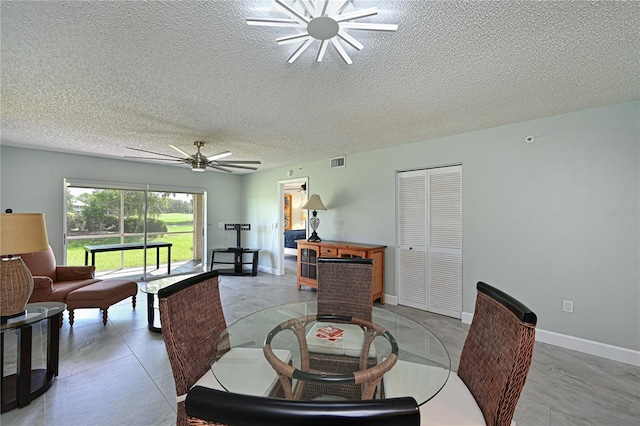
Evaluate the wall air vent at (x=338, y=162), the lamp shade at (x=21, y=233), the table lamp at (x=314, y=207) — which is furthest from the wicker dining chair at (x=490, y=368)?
the wall air vent at (x=338, y=162)

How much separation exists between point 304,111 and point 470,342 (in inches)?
92.8

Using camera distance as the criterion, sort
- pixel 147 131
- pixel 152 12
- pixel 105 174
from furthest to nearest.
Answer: pixel 105 174, pixel 147 131, pixel 152 12

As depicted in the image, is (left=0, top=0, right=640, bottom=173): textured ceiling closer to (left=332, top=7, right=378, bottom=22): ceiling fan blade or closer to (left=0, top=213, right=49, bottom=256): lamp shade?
(left=332, top=7, right=378, bottom=22): ceiling fan blade

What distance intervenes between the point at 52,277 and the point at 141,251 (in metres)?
1.98

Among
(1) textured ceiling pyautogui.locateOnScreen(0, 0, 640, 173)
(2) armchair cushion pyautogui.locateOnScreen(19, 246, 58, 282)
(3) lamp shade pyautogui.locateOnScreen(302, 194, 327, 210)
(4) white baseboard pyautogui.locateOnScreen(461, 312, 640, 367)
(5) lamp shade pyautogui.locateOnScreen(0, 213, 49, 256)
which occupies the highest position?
(1) textured ceiling pyautogui.locateOnScreen(0, 0, 640, 173)

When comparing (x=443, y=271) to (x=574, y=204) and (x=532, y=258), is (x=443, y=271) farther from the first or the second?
(x=574, y=204)

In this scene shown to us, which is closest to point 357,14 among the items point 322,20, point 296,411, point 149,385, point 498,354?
point 322,20

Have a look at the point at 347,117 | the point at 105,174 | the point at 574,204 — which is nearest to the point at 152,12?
the point at 347,117

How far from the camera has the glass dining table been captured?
50.7 inches

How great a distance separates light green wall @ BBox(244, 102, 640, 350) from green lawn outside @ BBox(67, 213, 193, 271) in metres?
5.11

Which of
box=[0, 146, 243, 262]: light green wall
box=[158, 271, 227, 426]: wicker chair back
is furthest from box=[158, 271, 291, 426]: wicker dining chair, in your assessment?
box=[0, 146, 243, 262]: light green wall

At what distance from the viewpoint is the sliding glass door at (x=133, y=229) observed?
15.7 ft

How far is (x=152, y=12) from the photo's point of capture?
1356 millimetres

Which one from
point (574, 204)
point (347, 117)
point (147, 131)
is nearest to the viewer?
point (574, 204)
